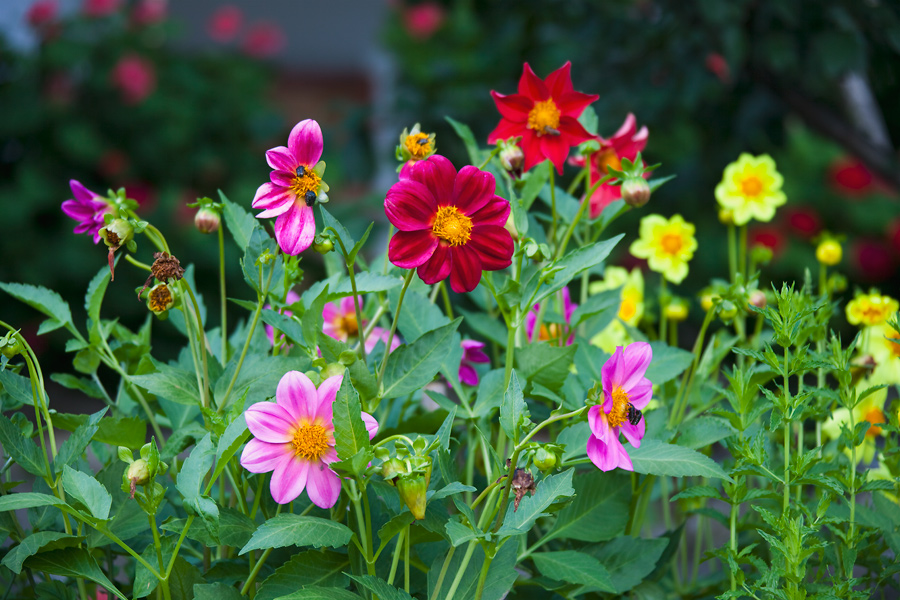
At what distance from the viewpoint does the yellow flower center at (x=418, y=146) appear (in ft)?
1.60

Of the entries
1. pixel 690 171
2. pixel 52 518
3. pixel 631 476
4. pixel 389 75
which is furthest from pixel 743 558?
pixel 389 75

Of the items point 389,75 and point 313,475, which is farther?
point 389,75

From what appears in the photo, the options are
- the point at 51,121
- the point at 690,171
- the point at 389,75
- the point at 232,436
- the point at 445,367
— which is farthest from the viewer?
the point at 389,75

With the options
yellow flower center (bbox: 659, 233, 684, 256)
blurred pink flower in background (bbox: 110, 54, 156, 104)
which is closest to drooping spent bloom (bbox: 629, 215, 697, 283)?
yellow flower center (bbox: 659, 233, 684, 256)

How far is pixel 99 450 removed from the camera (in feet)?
1.87

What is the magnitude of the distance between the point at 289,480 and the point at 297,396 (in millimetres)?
43

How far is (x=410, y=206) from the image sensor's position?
0.41m

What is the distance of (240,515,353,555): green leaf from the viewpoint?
37 cm

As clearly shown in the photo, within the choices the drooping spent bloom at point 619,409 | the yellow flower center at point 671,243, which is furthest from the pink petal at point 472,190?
the yellow flower center at point 671,243

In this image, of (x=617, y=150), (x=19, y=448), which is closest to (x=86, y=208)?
(x=19, y=448)

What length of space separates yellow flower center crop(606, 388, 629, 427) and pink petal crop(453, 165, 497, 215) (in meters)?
0.12

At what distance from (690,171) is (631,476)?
1.36m

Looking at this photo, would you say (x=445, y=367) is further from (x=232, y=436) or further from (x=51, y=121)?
(x=51, y=121)

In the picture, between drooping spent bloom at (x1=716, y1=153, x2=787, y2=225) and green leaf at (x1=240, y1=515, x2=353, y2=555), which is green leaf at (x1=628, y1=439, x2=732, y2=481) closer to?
green leaf at (x1=240, y1=515, x2=353, y2=555)
